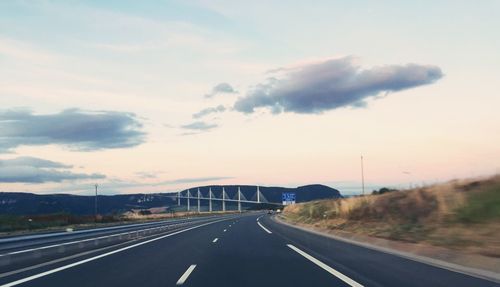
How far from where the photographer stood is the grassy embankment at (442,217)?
50.7 ft

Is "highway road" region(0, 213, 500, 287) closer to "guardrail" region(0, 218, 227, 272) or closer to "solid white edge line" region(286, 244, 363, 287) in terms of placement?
"solid white edge line" region(286, 244, 363, 287)

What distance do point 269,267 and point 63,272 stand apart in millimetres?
5301

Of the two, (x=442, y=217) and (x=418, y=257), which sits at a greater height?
(x=442, y=217)

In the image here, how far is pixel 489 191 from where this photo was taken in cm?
1741

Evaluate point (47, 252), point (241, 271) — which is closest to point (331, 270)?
point (241, 271)

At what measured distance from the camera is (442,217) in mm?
19891

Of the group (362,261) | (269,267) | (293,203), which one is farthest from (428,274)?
(293,203)

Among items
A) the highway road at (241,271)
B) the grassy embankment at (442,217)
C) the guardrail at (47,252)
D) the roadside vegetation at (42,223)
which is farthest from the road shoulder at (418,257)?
the roadside vegetation at (42,223)

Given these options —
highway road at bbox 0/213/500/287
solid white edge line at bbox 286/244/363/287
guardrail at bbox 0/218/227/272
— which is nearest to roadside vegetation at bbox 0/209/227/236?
guardrail at bbox 0/218/227/272

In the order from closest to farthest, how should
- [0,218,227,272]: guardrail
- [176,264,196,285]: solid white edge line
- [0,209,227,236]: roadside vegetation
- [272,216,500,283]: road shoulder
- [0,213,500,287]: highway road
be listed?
[0,213,500,287]: highway road, [176,264,196,285]: solid white edge line, [272,216,500,283]: road shoulder, [0,218,227,272]: guardrail, [0,209,227,236]: roadside vegetation

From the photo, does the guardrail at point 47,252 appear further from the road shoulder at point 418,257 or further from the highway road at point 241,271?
the road shoulder at point 418,257

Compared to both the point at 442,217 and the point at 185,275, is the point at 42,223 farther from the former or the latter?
the point at 185,275

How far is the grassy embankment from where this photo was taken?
15.5 m

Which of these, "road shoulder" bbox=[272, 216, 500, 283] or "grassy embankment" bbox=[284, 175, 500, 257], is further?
"grassy embankment" bbox=[284, 175, 500, 257]
